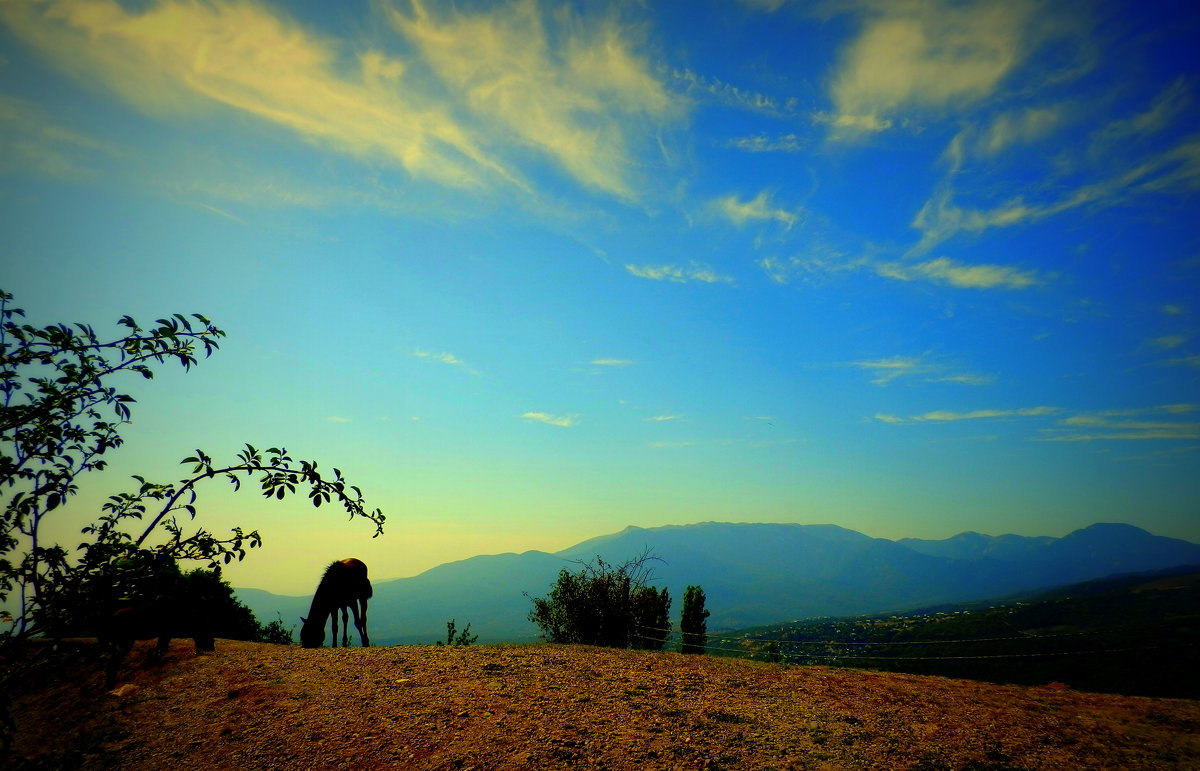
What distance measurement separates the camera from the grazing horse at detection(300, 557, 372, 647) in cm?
1958

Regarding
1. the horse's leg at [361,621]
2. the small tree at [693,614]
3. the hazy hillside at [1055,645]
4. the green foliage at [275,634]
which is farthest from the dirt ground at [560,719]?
the green foliage at [275,634]

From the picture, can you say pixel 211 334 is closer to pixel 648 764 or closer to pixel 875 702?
pixel 648 764

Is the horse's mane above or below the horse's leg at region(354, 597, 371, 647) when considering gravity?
above

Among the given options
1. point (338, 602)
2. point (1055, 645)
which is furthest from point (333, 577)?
point (1055, 645)

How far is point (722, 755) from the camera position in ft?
30.4

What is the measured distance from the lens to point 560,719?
34.8 ft

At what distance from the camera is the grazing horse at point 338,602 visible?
19.6m

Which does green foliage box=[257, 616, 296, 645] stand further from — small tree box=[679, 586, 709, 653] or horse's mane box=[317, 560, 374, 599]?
small tree box=[679, 586, 709, 653]

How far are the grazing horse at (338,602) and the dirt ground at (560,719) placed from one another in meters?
5.28

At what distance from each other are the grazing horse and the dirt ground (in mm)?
5281

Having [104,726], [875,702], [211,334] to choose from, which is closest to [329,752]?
[104,726]

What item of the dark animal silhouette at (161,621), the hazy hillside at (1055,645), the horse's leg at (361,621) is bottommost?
the hazy hillside at (1055,645)

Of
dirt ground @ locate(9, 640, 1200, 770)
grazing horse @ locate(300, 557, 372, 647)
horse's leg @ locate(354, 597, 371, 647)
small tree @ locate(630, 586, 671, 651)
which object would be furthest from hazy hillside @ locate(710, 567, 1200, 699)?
grazing horse @ locate(300, 557, 372, 647)

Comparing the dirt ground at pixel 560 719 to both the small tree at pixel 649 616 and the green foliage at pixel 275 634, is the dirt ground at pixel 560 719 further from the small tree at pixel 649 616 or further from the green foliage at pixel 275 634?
the green foliage at pixel 275 634
